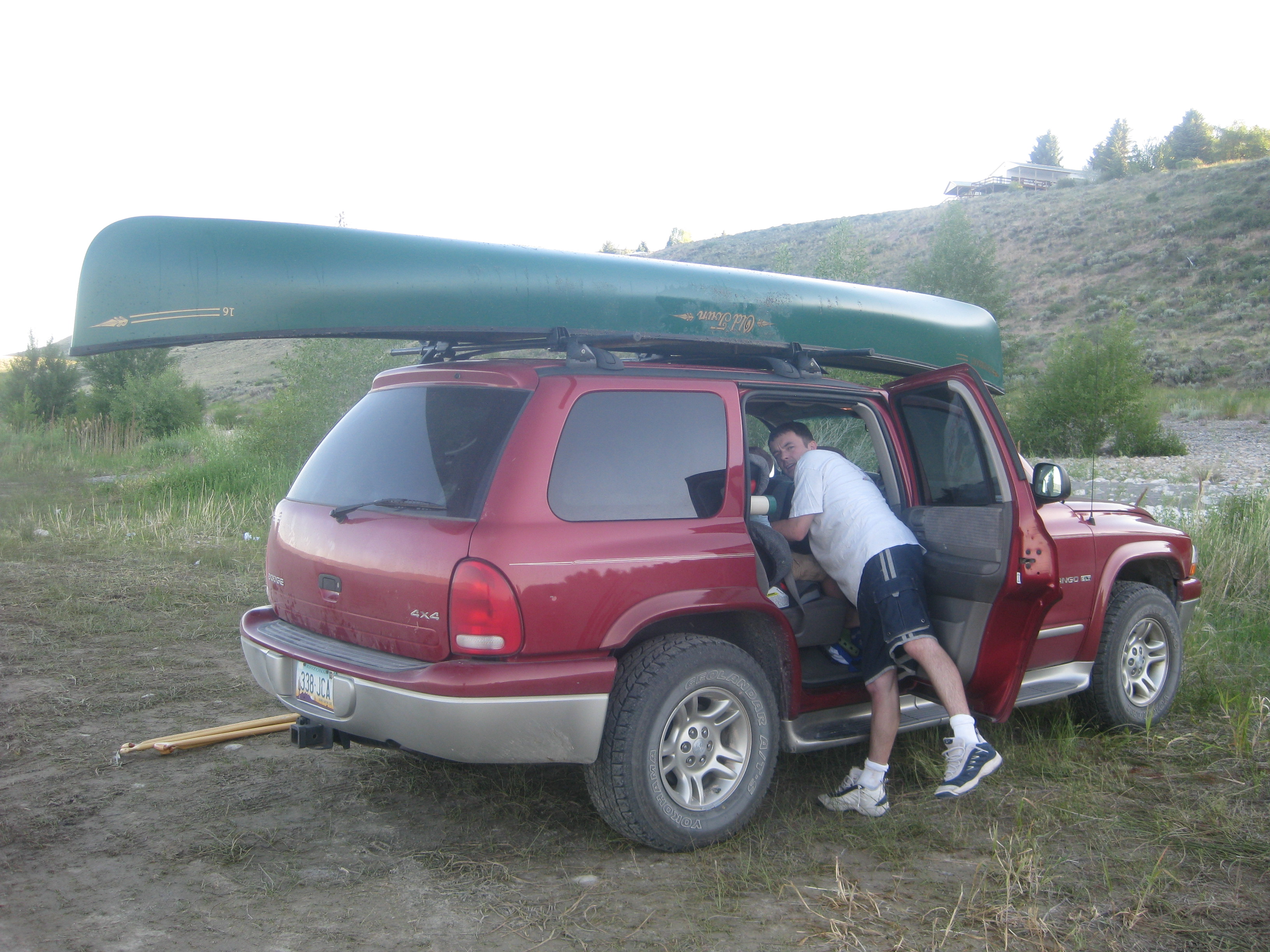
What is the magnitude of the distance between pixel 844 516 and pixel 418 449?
5.98 ft

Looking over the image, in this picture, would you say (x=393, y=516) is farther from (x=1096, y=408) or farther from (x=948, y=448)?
(x=1096, y=408)

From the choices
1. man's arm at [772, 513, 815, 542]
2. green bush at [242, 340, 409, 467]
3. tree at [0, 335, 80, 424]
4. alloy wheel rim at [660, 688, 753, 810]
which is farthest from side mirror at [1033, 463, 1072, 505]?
tree at [0, 335, 80, 424]

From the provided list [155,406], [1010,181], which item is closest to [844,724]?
[155,406]

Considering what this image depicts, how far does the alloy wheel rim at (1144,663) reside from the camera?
16.1 feet

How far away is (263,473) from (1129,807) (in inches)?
542

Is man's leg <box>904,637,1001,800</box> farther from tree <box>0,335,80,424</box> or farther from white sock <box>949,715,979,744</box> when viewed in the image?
tree <box>0,335,80,424</box>

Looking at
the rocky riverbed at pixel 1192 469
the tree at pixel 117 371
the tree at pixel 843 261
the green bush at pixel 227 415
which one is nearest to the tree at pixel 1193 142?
the rocky riverbed at pixel 1192 469

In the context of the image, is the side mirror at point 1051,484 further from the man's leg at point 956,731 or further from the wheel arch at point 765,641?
the wheel arch at point 765,641

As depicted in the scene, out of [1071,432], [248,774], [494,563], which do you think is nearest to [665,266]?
[494,563]

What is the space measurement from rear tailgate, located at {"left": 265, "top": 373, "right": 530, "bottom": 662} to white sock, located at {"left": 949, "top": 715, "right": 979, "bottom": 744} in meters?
2.11

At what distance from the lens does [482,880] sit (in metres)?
3.22

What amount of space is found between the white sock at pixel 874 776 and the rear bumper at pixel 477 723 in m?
1.25

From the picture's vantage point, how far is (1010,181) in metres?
72.2

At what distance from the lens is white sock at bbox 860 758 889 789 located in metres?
3.83
